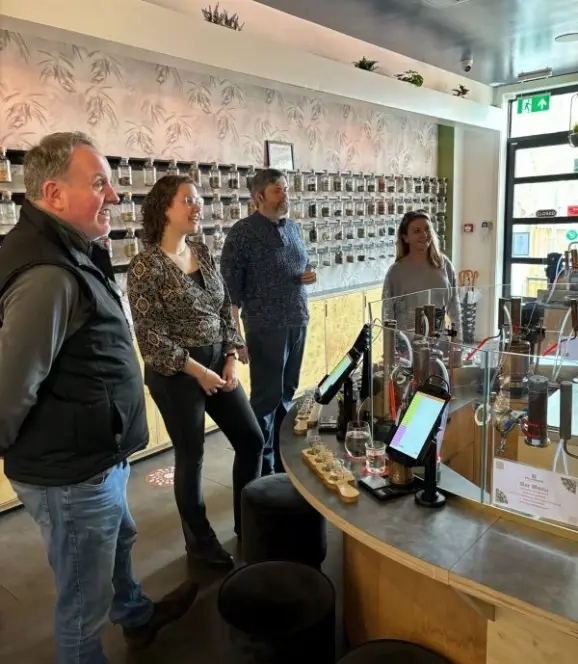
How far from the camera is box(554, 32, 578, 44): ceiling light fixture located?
14.6 feet

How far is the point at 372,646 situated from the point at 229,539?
120 centimetres

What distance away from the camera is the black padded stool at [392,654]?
1.39 m

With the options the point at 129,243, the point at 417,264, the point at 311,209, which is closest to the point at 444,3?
the point at 311,209

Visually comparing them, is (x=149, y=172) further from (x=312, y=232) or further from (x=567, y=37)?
(x=567, y=37)

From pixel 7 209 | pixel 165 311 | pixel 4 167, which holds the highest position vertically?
pixel 4 167

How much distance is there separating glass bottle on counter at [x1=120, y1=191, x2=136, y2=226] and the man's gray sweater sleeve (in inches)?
85.1

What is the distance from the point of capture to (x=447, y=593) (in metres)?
1.37

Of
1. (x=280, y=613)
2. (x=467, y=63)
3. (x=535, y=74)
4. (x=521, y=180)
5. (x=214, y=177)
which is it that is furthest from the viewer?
(x=521, y=180)

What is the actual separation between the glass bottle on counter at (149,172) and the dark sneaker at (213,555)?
7.00 feet

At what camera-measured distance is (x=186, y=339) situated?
210 centimetres

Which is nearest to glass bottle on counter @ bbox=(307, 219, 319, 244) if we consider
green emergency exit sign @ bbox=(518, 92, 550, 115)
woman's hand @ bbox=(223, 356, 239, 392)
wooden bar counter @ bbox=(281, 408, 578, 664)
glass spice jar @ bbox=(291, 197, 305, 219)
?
glass spice jar @ bbox=(291, 197, 305, 219)

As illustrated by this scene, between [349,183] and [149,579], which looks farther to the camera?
[349,183]

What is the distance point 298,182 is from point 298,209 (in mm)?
204

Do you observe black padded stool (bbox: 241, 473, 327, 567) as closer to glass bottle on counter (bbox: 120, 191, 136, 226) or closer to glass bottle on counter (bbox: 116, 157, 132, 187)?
glass bottle on counter (bbox: 120, 191, 136, 226)
